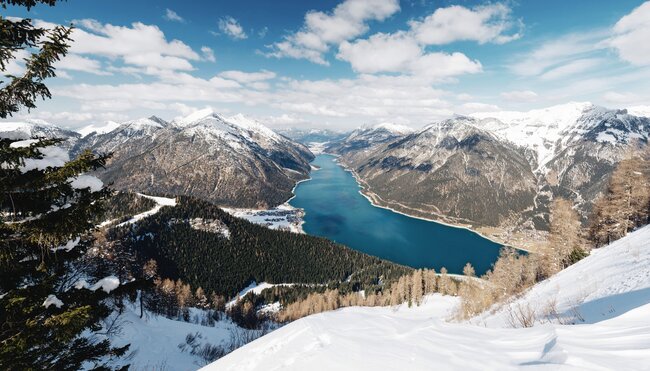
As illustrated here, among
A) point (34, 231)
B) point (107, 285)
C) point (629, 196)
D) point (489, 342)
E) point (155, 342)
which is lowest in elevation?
point (155, 342)

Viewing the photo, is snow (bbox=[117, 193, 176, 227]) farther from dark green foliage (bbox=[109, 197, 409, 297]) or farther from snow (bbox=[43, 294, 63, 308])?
snow (bbox=[43, 294, 63, 308])

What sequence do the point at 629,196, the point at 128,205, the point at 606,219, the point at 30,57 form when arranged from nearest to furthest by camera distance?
the point at 30,57 < the point at 629,196 < the point at 606,219 < the point at 128,205

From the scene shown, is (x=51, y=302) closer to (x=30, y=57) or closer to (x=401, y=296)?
(x=30, y=57)

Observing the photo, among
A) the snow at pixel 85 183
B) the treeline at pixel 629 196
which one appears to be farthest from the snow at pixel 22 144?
the treeline at pixel 629 196

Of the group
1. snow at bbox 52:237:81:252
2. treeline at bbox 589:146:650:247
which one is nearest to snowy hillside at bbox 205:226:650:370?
snow at bbox 52:237:81:252

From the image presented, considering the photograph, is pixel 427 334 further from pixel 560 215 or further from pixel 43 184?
pixel 560 215

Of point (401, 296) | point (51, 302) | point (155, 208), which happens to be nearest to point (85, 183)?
point (51, 302)

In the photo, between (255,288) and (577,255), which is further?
(255,288)
